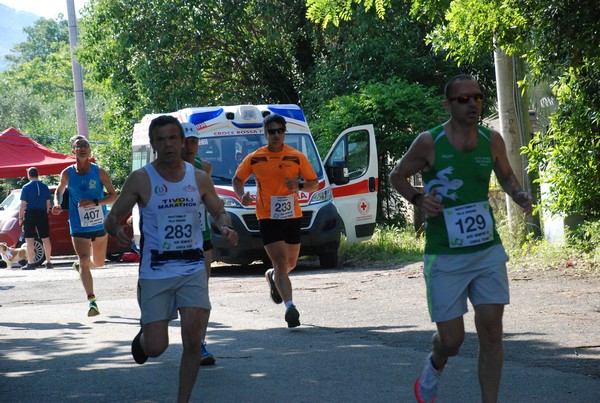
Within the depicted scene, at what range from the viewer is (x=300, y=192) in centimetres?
1778

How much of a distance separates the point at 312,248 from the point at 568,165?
4859 millimetres

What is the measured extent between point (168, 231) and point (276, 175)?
4506 mm

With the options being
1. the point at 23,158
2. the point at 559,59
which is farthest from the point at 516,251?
the point at 23,158

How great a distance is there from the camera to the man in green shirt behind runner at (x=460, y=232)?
228 inches

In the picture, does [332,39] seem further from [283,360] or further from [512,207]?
[283,360]

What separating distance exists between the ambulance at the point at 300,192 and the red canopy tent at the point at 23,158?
1039cm

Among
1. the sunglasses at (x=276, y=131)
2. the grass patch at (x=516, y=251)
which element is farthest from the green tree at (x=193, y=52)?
the sunglasses at (x=276, y=131)

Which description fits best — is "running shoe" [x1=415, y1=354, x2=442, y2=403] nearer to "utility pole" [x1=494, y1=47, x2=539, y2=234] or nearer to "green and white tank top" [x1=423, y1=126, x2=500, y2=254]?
"green and white tank top" [x1=423, y1=126, x2=500, y2=254]

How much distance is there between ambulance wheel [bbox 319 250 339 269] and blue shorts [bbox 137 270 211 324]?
12.1 meters

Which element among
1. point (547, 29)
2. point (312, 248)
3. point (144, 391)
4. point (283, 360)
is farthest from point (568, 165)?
point (144, 391)

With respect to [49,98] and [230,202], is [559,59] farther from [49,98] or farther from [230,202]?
[49,98]

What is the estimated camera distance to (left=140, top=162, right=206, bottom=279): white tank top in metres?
6.21

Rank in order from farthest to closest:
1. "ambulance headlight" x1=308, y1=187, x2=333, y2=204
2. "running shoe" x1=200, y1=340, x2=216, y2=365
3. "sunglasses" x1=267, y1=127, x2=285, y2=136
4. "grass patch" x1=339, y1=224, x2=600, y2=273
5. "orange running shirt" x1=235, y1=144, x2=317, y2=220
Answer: "ambulance headlight" x1=308, y1=187, x2=333, y2=204
"grass patch" x1=339, y1=224, x2=600, y2=273
"orange running shirt" x1=235, y1=144, x2=317, y2=220
"sunglasses" x1=267, y1=127, x2=285, y2=136
"running shoe" x1=200, y1=340, x2=216, y2=365

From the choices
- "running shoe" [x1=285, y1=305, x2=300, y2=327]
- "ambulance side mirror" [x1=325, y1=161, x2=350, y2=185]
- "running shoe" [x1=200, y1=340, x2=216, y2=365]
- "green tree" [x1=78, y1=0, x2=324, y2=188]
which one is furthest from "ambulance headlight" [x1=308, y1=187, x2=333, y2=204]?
"green tree" [x1=78, y1=0, x2=324, y2=188]
